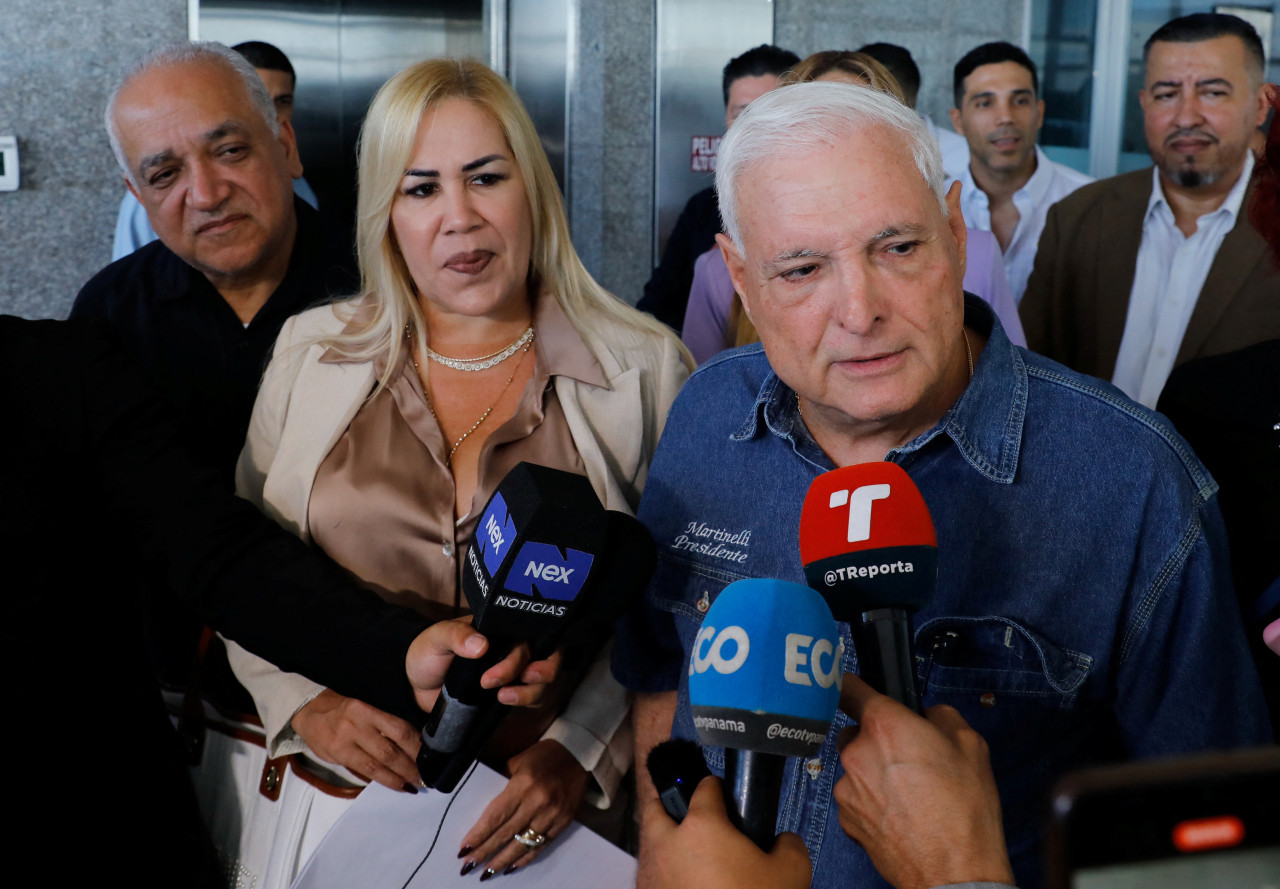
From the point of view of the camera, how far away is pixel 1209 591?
4.45 ft

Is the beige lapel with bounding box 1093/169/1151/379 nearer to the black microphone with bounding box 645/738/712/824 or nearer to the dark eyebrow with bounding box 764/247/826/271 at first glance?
the dark eyebrow with bounding box 764/247/826/271

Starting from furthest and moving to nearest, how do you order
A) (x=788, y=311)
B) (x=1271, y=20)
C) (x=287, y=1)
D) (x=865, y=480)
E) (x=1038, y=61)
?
(x=1038, y=61), (x=1271, y=20), (x=287, y=1), (x=788, y=311), (x=865, y=480)

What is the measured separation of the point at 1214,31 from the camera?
3760 millimetres

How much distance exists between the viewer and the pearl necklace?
220cm

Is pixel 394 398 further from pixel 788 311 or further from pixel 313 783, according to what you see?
pixel 788 311

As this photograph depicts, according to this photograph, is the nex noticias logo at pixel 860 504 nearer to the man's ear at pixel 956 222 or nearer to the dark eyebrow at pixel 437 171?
the man's ear at pixel 956 222

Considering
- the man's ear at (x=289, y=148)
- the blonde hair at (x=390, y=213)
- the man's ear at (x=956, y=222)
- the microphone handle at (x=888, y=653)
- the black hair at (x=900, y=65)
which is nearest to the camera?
the microphone handle at (x=888, y=653)

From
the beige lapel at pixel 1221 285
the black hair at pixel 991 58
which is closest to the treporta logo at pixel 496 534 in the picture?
the beige lapel at pixel 1221 285

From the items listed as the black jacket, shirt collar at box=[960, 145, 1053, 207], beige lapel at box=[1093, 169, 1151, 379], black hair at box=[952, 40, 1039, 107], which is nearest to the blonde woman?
the black jacket

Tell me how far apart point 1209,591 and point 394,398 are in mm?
1398

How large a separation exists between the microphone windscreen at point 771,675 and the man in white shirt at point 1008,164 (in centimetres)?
353

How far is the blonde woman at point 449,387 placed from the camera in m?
1.95

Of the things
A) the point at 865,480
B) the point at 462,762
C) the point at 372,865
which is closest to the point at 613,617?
the point at 462,762

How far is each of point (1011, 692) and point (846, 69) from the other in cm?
178
